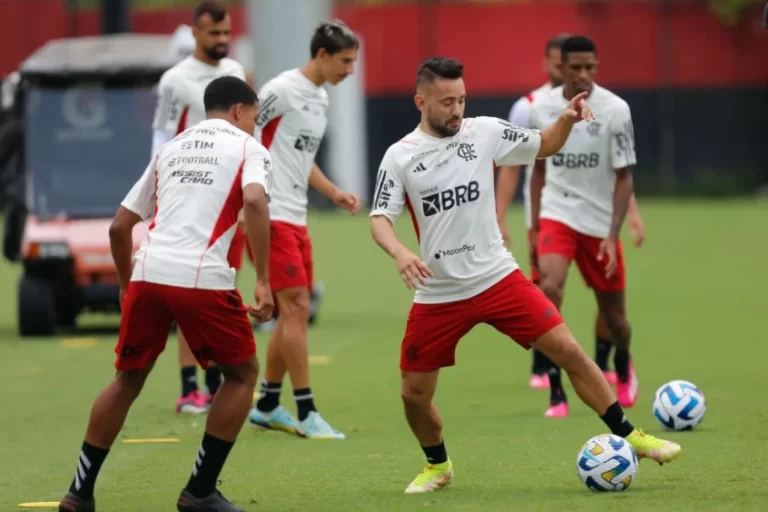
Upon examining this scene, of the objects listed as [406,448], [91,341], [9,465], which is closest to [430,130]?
[406,448]

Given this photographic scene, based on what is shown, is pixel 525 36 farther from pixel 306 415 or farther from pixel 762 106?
pixel 306 415

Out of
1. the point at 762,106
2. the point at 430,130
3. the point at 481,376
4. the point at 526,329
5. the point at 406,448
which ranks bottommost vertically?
the point at 762,106

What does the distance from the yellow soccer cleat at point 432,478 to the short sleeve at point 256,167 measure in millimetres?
1676

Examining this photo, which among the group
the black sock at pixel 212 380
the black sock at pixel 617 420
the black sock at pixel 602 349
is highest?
Result: the black sock at pixel 617 420

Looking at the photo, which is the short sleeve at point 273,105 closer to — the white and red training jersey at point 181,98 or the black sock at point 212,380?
the white and red training jersey at point 181,98

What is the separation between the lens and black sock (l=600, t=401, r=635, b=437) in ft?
25.7

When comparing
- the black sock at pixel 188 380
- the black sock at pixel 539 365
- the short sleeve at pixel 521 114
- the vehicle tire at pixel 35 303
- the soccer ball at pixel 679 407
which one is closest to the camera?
the soccer ball at pixel 679 407

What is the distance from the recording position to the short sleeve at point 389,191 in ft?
25.3

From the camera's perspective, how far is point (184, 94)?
10805 millimetres

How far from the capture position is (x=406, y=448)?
920cm

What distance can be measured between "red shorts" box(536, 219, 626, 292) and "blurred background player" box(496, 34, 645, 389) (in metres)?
0.26

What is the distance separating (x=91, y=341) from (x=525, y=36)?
29.3 meters

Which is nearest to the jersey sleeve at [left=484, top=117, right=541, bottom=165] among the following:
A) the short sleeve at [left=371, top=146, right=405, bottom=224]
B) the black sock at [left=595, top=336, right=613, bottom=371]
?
the short sleeve at [left=371, top=146, right=405, bottom=224]

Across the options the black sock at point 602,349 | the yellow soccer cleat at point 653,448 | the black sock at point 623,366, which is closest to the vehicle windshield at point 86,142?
the black sock at point 602,349
